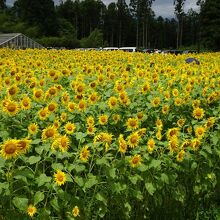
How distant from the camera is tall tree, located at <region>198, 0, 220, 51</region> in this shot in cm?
5322

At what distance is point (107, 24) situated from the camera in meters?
104

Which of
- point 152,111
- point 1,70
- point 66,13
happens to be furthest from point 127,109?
point 66,13

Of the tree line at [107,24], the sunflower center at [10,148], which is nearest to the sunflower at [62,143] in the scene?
the sunflower center at [10,148]

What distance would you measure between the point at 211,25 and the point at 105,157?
52.8 m

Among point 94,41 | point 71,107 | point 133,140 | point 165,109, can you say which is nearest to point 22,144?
point 133,140

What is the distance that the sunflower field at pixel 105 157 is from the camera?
3.45 metres

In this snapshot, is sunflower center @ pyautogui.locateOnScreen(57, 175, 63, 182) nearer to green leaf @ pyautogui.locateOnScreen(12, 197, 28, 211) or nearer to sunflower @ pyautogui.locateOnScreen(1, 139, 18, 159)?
green leaf @ pyautogui.locateOnScreen(12, 197, 28, 211)

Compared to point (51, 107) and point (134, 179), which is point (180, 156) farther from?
point (51, 107)

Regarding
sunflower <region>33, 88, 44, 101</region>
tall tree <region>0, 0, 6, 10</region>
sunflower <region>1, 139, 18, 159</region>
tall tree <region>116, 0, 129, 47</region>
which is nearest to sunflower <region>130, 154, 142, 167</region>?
sunflower <region>1, 139, 18, 159</region>

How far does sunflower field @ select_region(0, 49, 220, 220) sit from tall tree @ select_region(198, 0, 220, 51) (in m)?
49.1

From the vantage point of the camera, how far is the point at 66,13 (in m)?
106

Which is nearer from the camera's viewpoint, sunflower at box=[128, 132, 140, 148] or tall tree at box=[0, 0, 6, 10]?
sunflower at box=[128, 132, 140, 148]

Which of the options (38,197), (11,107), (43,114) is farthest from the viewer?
(43,114)

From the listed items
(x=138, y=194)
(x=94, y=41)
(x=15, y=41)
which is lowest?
(x=94, y=41)
